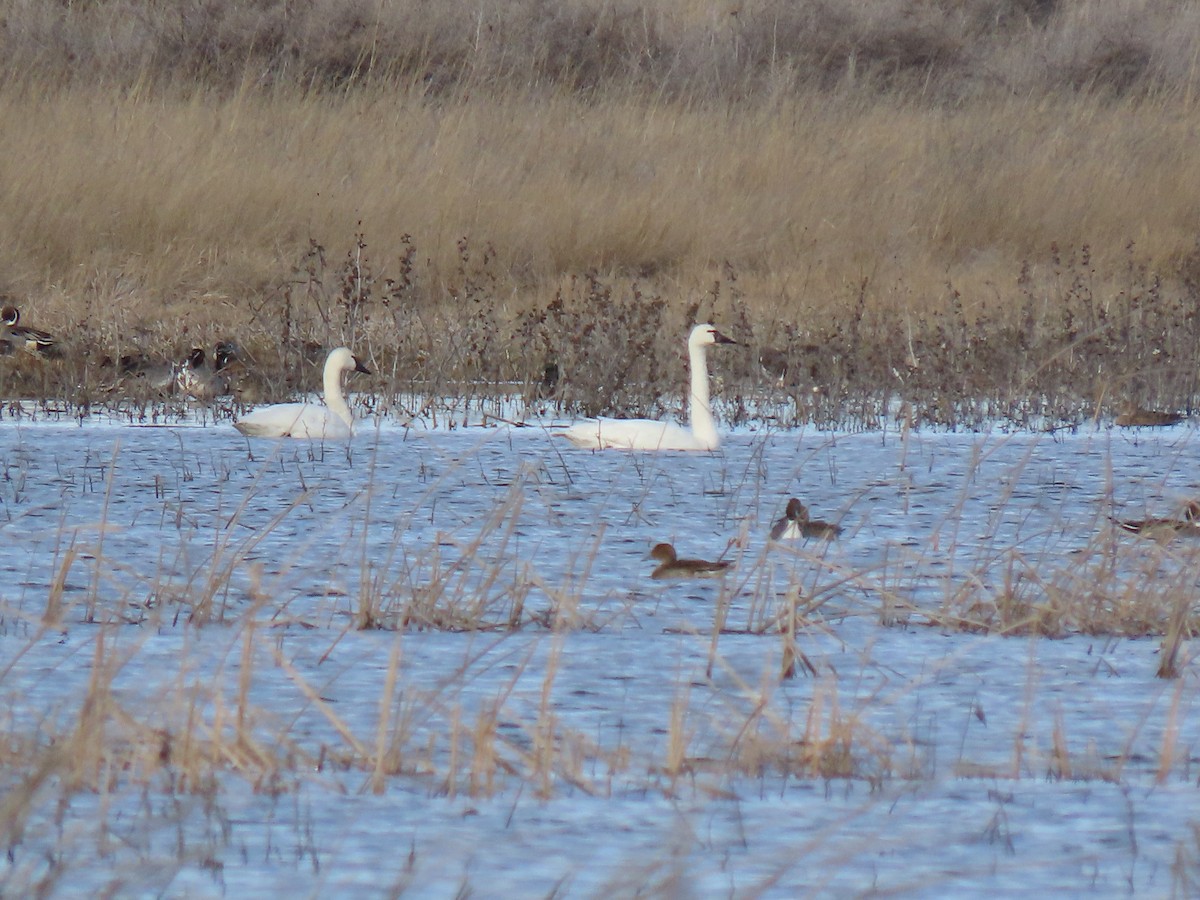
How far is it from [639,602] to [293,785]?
1.84 meters

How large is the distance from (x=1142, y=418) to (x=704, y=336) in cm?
196

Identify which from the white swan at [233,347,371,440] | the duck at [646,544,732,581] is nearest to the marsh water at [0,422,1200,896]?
the duck at [646,544,732,581]

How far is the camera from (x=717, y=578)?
4930mm

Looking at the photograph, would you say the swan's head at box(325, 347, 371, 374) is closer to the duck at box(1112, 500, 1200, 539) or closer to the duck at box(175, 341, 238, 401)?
the duck at box(175, 341, 238, 401)

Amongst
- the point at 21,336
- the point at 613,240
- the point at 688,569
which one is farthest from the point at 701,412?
the point at 613,240

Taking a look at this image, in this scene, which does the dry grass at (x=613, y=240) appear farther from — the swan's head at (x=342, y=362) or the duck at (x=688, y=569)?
the duck at (x=688, y=569)

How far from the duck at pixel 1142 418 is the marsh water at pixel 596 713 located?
2855 mm

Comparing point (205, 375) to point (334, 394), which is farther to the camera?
point (205, 375)

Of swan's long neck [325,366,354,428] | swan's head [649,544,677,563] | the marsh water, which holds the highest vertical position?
the marsh water

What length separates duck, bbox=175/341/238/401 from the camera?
954cm

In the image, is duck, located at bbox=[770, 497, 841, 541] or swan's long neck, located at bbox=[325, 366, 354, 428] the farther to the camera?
swan's long neck, located at bbox=[325, 366, 354, 428]

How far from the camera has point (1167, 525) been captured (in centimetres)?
479

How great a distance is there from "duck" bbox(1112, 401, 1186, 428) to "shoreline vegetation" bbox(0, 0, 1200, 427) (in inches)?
7.4

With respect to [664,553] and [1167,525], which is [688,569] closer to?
[664,553]
